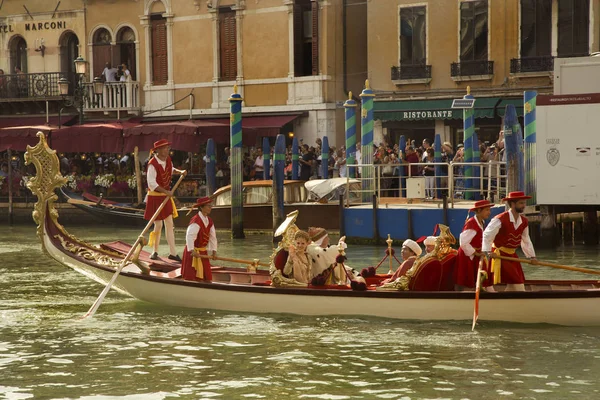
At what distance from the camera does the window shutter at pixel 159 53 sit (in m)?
30.4

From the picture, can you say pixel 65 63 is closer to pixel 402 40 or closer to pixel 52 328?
pixel 402 40

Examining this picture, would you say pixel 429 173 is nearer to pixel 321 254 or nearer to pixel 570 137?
pixel 570 137

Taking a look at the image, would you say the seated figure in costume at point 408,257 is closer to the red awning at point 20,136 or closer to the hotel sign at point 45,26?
the red awning at point 20,136

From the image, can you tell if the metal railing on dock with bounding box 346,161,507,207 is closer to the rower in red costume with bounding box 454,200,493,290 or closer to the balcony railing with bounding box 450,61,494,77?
the balcony railing with bounding box 450,61,494,77

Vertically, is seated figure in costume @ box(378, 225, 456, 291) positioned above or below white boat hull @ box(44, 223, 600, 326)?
above

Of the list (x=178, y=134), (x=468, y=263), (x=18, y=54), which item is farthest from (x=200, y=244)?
(x=18, y=54)

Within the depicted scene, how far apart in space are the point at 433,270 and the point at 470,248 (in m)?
0.45

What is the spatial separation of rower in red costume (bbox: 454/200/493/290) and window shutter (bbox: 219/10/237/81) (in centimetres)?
1857

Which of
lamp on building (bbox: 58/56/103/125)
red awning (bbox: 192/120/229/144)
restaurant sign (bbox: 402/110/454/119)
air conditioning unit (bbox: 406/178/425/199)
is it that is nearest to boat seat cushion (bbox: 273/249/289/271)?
air conditioning unit (bbox: 406/178/425/199)

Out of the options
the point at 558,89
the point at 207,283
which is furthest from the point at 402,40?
the point at 207,283

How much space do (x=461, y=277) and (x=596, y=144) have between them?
24.1 feet

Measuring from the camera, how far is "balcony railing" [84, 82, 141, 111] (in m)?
30.7

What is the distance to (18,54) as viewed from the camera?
32812mm

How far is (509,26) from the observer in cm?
2534
